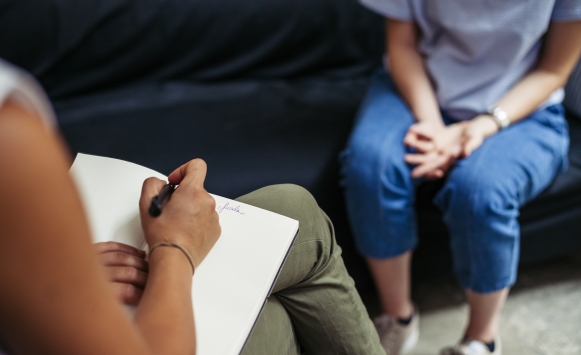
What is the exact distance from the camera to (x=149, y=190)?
0.57 m

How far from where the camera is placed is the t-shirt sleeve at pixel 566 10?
3.06ft

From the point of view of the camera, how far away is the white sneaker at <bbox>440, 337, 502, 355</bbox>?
1.02 metres

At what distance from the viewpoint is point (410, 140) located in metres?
1.00

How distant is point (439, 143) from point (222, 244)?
570mm

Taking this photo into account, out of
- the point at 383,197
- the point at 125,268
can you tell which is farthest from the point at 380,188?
the point at 125,268

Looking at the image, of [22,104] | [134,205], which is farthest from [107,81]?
[22,104]

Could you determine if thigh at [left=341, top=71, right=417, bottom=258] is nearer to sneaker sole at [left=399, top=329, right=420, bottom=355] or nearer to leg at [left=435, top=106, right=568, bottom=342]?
leg at [left=435, top=106, right=568, bottom=342]

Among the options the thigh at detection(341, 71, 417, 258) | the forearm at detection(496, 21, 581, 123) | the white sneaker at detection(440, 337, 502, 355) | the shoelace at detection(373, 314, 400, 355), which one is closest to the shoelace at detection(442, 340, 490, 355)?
the white sneaker at detection(440, 337, 502, 355)

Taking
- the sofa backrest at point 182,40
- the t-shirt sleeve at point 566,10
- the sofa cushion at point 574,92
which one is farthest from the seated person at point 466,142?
the sofa backrest at point 182,40

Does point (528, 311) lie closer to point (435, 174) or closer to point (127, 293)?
point (435, 174)

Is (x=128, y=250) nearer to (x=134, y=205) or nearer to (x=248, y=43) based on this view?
(x=134, y=205)

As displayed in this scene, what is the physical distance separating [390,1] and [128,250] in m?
0.78

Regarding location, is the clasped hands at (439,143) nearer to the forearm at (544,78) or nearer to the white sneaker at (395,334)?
the forearm at (544,78)

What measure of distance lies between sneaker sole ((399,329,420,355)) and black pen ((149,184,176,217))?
0.73m
